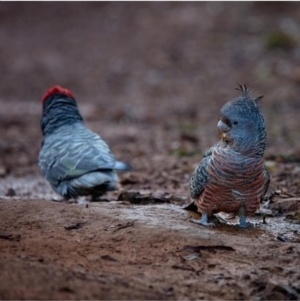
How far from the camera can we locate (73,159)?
7.48 metres

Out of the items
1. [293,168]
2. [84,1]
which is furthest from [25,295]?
[84,1]

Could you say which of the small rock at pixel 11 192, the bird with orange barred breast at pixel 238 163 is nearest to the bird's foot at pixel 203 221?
the bird with orange barred breast at pixel 238 163

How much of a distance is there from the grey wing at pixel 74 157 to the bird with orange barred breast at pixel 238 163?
1999mm

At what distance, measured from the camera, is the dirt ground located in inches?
179

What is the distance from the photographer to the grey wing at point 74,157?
7.38 m

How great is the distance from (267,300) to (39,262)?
4.83 feet

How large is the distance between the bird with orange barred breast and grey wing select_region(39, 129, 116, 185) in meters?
2.00

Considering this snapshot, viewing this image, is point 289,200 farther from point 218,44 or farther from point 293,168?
point 218,44

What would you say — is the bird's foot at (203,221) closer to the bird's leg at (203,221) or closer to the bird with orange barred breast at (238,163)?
the bird's leg at (203,221)

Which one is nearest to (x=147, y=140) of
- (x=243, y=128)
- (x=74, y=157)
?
(x=74, y=157)

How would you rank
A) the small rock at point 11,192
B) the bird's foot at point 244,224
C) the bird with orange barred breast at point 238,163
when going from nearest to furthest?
1. the bird with orange barred breast at point 238,163
2. the bird's foot at point 244,224
3. the small rock at point 11,192

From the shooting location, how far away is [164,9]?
70.3ft

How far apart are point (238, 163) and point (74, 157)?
259 cm

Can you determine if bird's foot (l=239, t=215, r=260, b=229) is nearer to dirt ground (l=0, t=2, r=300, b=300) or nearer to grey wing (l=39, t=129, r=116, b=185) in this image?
dirt ground (l=0, t=2, r=300, b=300)
